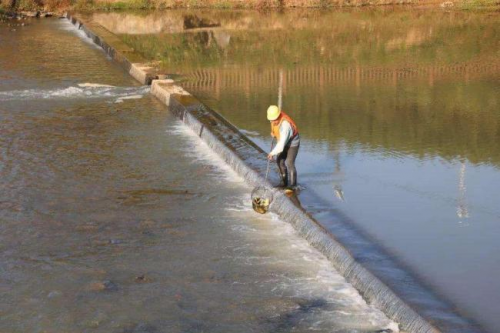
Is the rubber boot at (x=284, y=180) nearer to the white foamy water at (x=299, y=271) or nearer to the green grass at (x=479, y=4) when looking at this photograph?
the white foamy water at (x=299, y=271)

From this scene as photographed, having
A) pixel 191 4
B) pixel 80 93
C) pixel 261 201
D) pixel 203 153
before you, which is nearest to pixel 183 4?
pixel 191 4

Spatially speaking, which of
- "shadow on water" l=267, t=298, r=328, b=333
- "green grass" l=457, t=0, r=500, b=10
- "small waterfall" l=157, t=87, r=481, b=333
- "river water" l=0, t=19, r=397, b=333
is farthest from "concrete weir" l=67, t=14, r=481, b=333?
"green grass" l=457, t=0, r=500, b=10

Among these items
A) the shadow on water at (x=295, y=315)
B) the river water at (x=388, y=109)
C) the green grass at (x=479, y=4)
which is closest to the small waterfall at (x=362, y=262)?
the river water at (x=388, y=109)

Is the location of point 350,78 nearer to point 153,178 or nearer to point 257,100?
point 257,100

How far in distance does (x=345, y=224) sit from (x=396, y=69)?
11.5 m

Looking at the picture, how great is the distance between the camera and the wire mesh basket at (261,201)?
10.2 meters

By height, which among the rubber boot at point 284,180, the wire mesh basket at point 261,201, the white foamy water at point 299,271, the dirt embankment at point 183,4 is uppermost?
the dirt embankment at point 183,4

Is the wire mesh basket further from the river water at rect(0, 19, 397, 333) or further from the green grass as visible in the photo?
the green grass

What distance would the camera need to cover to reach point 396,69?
66.5 feet

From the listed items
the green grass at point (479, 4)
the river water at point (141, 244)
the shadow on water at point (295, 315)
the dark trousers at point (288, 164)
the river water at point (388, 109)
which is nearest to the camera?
the shadow on water at point (295, 315)

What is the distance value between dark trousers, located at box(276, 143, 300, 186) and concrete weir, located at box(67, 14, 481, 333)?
0.19 meters

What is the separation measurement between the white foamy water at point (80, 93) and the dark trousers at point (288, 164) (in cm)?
761

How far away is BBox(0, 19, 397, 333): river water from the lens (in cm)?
754

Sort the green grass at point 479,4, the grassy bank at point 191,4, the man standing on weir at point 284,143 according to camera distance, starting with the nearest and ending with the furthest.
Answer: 1. the man standing on weir at point 284,143
2. the green grass at point 479,4
3. the grassy bank at point 191,4
